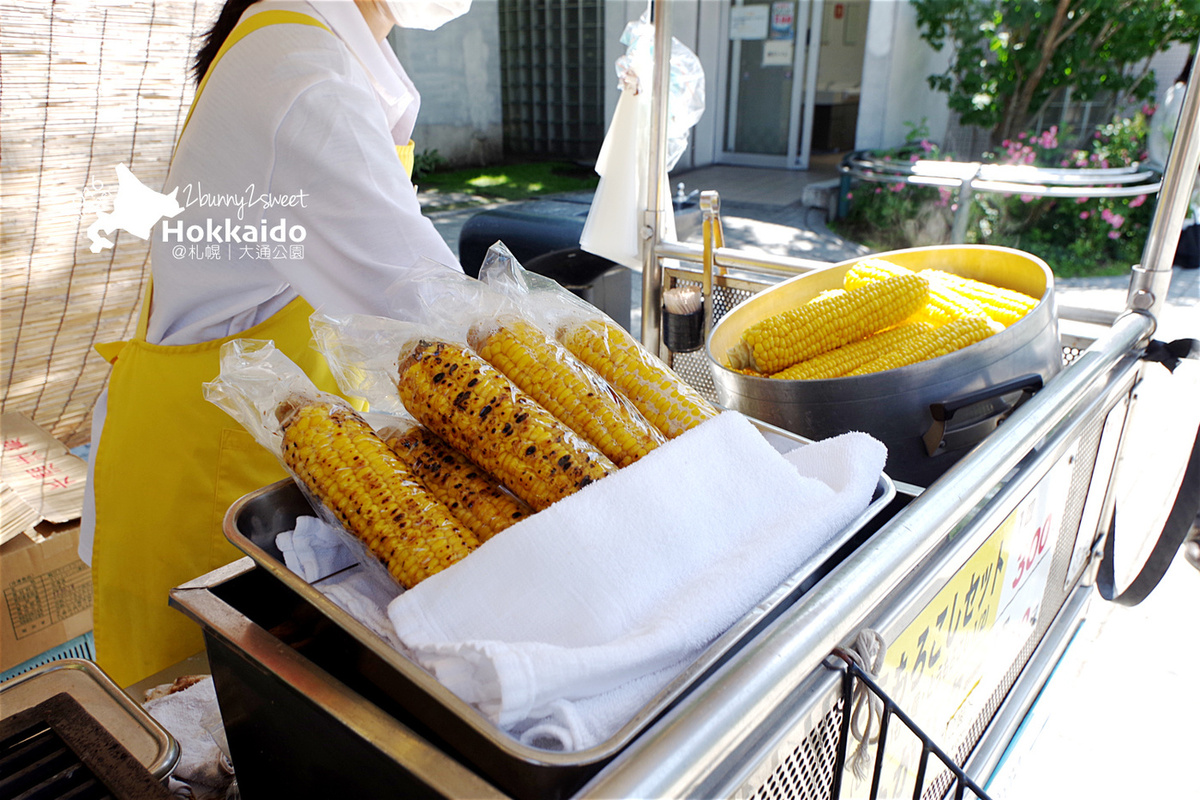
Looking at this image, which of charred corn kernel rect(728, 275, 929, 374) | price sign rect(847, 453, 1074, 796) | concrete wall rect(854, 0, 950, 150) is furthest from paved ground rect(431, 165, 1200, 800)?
concrete wall rect(854, 0, 950, 150)

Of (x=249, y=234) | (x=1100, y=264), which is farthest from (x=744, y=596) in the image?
(x=1100, y=264)

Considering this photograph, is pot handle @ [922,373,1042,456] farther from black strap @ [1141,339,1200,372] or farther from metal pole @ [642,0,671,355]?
metal pole @ [642,0,671,355]

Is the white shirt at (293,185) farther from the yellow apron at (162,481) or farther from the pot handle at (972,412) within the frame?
the pot handle at (972,412)

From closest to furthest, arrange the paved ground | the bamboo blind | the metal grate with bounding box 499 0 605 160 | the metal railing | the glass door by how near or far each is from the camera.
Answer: the paved ground < the bamboo blind < the metal railing < the glass door < the metal grate with bounding box 499 0 605 160

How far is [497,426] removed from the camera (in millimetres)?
708

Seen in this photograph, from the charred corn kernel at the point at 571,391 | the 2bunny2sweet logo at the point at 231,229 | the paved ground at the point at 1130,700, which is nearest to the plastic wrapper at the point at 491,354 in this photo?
the charred corn kernel at the point at 571,391

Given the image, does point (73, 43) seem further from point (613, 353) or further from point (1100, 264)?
point (1100, 264)

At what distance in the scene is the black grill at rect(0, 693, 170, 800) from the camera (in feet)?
1.90

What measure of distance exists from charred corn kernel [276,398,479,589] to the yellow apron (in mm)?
564

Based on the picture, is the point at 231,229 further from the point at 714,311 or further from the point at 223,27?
the point at 714,311

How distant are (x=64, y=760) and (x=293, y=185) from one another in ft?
2.55

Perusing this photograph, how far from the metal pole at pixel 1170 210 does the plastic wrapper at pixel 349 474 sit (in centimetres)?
143

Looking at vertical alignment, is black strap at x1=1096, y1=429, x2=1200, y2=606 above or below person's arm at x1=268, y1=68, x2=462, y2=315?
below

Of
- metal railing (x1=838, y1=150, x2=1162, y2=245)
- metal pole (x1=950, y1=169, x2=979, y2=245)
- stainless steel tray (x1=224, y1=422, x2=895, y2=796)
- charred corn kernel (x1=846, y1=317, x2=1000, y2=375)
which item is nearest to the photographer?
stainless steel tray (x1=224, y1=422, x2=895, y2=796)
